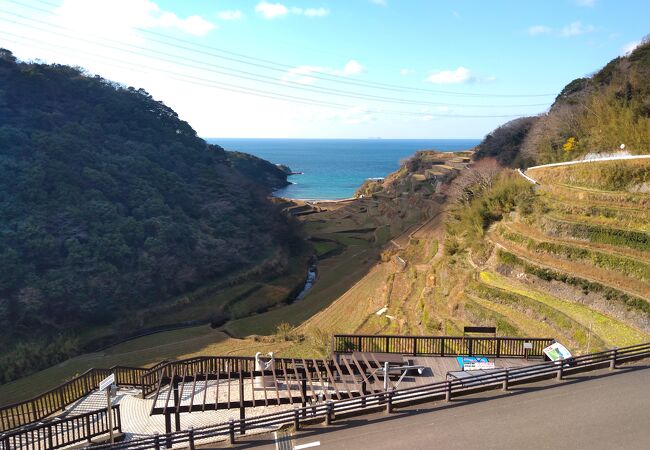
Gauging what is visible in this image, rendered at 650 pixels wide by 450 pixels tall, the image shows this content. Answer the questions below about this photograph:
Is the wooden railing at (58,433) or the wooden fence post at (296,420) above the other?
the wooden fence post at (296,420)

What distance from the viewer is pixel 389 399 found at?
36.1ft

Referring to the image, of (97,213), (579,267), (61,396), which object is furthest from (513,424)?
(97,213)

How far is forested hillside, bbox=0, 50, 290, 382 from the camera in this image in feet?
101

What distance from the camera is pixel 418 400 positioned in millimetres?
11422

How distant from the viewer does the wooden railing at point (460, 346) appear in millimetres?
16109

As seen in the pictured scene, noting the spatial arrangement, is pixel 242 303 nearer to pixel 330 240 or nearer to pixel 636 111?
pixel 330 240

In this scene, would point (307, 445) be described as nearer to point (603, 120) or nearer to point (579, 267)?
point (579, 267)

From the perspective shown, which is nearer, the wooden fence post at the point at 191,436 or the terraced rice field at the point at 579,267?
the wooden fence post at the point at 191,436

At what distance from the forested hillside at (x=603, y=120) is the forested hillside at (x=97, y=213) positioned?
29020 mm

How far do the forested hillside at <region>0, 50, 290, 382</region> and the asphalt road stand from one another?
25.4 meters

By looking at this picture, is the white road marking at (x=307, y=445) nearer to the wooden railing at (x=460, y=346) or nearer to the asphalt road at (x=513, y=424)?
the asphalt road at (x=513, y=424)

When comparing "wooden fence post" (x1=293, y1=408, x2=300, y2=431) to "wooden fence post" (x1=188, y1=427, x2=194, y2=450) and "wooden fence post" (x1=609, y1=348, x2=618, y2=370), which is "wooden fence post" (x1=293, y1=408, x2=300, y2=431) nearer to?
"wooden fence post" (x1=188, y1=427, x2=194, y2=450)

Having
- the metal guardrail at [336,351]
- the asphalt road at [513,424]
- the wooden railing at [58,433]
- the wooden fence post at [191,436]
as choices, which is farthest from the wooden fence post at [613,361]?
the wooden railing at [58,433]

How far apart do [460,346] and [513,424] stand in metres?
7.42
